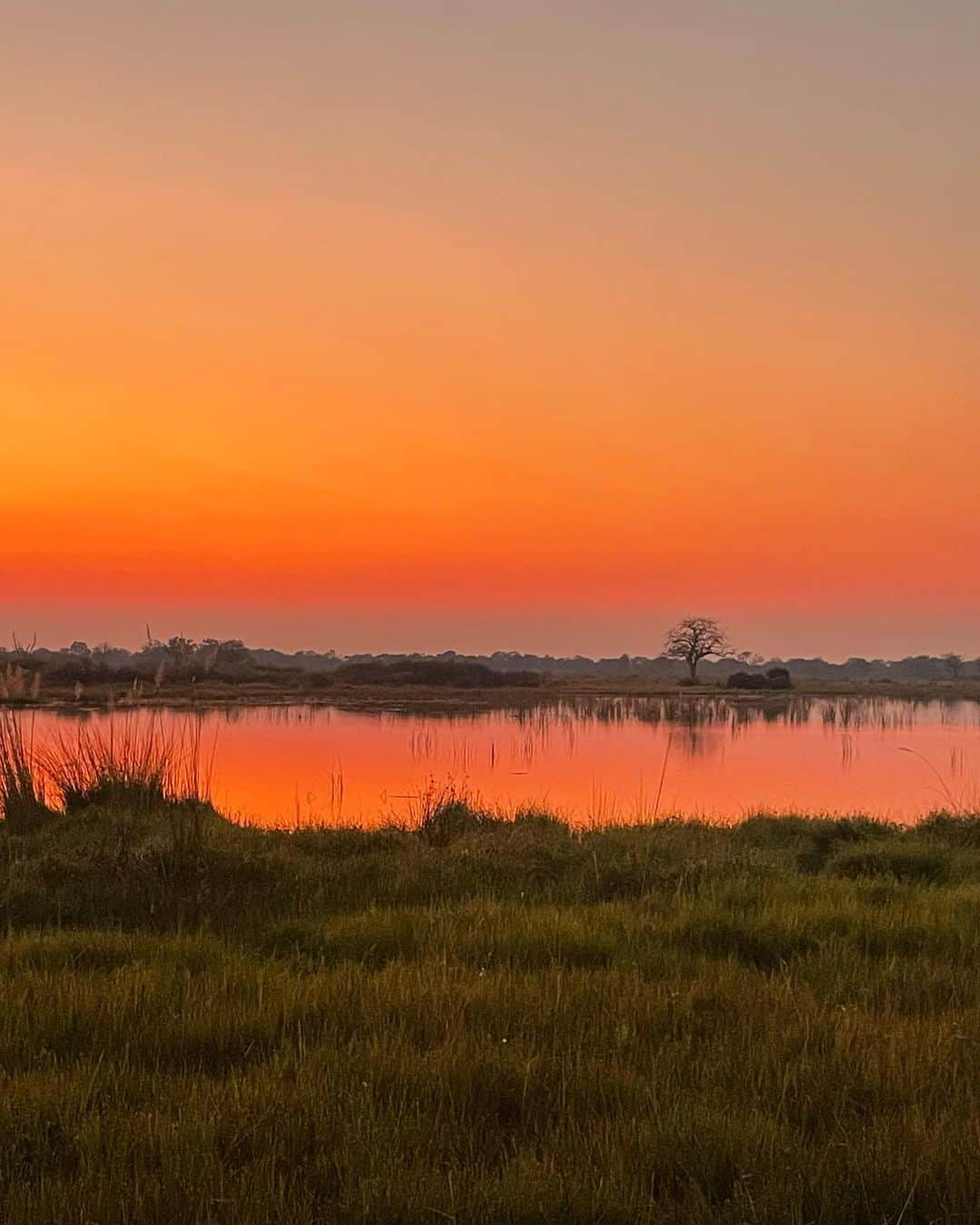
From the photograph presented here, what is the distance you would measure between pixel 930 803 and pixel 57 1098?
1527cm

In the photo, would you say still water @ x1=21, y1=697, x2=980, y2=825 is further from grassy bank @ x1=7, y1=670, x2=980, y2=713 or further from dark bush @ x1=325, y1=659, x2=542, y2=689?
dark bush @ x1=325, y1=659, x2=542, y2=689

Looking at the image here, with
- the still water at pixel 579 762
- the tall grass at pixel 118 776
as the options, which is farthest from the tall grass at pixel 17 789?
the still water at pixel 579 762

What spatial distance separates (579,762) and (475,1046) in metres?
17.8

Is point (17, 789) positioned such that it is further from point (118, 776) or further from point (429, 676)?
point (429, 676)

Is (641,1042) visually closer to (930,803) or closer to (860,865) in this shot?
(860,865)

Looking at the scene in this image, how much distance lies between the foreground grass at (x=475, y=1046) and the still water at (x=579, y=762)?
190 inches

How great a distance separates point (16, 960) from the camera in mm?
5258

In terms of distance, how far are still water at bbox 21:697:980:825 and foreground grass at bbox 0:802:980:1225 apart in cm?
481

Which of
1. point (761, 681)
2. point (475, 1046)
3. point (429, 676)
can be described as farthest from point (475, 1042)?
point (761, 681)

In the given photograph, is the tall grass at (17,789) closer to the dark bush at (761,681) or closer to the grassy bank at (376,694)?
the grassy bank at (376,694)

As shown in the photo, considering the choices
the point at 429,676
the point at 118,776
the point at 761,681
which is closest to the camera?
the point at 118,776

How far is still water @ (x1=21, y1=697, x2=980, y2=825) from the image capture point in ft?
50.4

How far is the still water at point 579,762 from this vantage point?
50.4 feet

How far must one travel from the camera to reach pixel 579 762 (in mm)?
21625
